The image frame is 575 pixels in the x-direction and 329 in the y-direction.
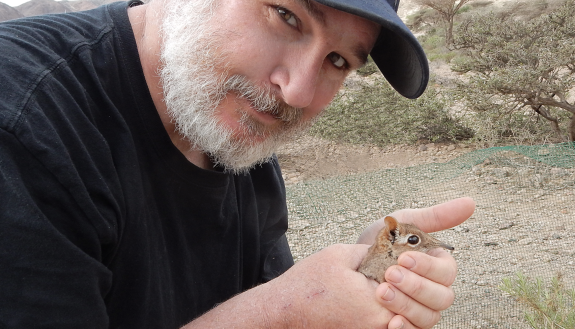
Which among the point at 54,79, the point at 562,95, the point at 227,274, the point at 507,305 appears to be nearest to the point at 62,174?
the point at 54,79

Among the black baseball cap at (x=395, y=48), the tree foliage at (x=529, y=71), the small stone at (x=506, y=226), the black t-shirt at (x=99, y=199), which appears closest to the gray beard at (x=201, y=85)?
the black t-shirt at (x=99, y=199)

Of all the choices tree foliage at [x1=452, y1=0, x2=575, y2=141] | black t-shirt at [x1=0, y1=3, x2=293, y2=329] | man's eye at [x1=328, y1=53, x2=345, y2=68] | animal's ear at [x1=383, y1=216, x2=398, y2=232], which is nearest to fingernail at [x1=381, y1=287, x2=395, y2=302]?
animal's ear at [x1=383, y1=216, x2=398, y2=232]

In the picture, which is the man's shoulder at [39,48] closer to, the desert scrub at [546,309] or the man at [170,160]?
the man at [170,160]

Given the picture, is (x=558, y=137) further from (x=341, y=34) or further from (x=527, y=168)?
(x=341, y=34)

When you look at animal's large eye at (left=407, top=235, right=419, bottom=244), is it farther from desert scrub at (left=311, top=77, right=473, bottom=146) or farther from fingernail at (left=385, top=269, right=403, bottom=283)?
desert scrub at (left=311, top=77, right=473, bottom=146)

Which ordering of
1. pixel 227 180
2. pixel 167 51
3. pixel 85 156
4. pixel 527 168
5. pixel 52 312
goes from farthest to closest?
pixel 527 168 → pixel 227 180 → pixel 167 51 → pixel 85 156 → pixel 52 312

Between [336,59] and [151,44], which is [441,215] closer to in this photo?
[336,59]

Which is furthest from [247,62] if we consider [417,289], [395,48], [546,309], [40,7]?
[40,7]

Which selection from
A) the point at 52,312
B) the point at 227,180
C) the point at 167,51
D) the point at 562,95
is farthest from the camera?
the point at 562,95
